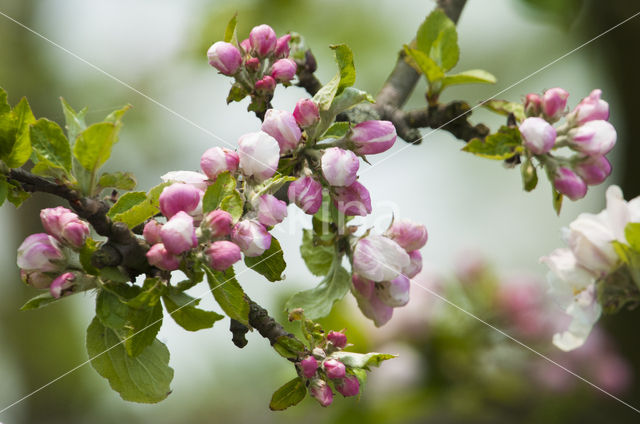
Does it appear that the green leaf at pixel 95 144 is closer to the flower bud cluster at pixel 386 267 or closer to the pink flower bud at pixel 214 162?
Result: the pink flower bud at pixel 214 162

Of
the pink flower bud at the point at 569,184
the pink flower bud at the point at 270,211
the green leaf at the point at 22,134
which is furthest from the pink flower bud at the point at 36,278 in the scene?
the pink flower bud at the point at 569,184

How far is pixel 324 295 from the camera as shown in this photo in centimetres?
77

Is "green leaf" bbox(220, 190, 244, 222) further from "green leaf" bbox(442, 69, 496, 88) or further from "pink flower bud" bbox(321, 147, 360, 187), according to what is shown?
"green leaf" bbox(442, 69, 496, 88)

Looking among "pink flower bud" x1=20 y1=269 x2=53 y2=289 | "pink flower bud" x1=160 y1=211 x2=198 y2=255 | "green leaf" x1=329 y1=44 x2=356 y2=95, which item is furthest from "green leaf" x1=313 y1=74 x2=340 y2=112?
"pink flower bud" x1=20 y1=269 x2=53 y2=289

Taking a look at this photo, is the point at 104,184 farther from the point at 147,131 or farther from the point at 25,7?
the point at 25,7

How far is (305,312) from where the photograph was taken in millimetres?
742

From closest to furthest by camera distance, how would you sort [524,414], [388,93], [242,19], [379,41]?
1. [388,93]
2. [524,414]
3. [242,19]
4. [379,41]

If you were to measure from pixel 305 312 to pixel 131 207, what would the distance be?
23 cm

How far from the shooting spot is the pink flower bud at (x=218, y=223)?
0.59 meters

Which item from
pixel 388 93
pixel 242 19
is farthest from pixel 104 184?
pixel 242 19

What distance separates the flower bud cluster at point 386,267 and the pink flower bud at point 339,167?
113 mm

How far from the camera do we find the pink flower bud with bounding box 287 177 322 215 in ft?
2.24

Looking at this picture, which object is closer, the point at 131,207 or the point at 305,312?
the point at 131,207

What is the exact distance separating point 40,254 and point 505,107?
0.64 metres
